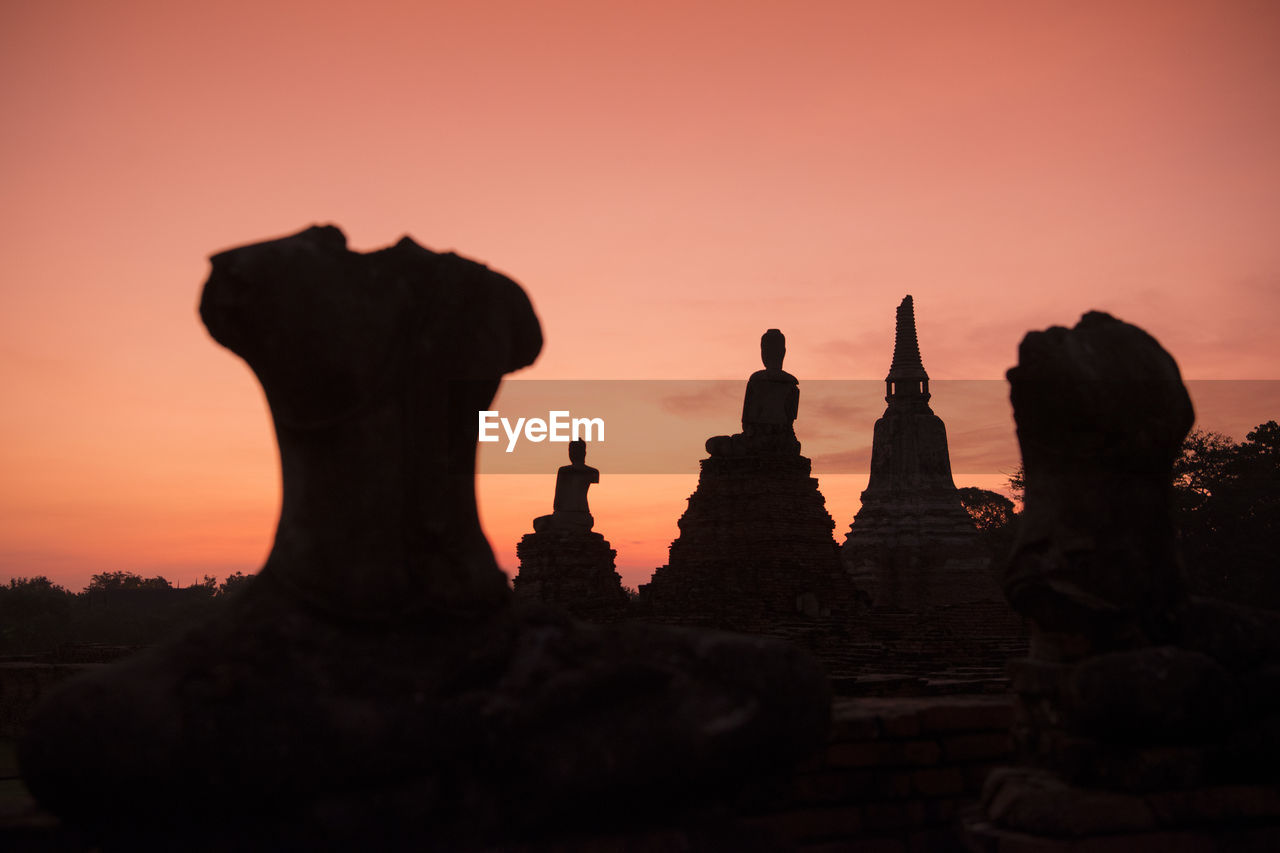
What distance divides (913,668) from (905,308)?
24.1 metres

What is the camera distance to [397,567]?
9.09 feet

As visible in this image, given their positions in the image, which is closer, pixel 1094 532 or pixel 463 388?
pixel 463 388

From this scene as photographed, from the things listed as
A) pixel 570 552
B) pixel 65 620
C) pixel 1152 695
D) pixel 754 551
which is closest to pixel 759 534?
pixel 754 551

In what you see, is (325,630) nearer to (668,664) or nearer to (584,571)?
(668,664)

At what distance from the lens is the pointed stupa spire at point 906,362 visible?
33562 mm

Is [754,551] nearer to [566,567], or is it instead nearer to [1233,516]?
[566,567]

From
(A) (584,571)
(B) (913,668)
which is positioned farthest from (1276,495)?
(B) (913,668)

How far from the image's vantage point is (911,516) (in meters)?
32.3

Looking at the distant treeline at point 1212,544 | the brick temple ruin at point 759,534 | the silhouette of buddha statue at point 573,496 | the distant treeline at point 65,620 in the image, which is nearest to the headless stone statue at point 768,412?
the brick temple ruin at point 759,534

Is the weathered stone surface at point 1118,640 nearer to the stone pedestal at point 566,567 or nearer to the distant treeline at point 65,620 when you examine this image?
the stone pedestal at point 566,567

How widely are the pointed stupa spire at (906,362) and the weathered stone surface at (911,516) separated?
30 millimetres

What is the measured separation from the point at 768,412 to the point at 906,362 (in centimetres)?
1276

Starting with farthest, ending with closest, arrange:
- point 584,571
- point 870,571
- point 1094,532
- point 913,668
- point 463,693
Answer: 1. point 870,571
2. point 584,571
3. point 913,668
4. point 1094,532
5. point 463,693

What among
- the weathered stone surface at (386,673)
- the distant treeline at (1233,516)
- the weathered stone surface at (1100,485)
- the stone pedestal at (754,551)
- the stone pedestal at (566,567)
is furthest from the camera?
the distant treeline at (1233,516)
